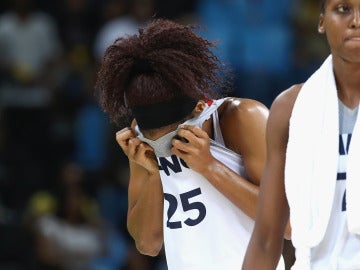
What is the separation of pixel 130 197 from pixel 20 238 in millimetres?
3641

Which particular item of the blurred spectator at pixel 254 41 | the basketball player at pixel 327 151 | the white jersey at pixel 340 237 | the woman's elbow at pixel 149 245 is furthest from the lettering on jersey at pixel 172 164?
the blurred spectator at pixel 254 41

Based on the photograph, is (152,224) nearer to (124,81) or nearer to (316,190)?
(124,81)

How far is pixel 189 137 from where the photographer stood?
3105 millimetres

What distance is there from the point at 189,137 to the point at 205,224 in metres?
0.31

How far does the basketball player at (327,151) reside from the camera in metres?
2.45

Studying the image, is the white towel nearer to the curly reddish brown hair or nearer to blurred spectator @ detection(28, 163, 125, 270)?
the curly reddish brown hair

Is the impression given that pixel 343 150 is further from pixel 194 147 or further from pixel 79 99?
pixel 79 99

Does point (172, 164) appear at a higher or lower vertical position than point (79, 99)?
higher

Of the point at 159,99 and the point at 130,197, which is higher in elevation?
the point at 159,99

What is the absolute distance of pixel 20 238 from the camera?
699 centimetres

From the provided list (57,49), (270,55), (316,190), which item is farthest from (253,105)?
(57,49)

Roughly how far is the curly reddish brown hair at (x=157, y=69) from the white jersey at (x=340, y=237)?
696mm

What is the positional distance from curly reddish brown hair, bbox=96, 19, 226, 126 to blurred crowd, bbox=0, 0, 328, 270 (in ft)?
12.6

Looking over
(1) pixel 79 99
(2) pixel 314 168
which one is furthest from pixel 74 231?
(2) pixel 314 168
